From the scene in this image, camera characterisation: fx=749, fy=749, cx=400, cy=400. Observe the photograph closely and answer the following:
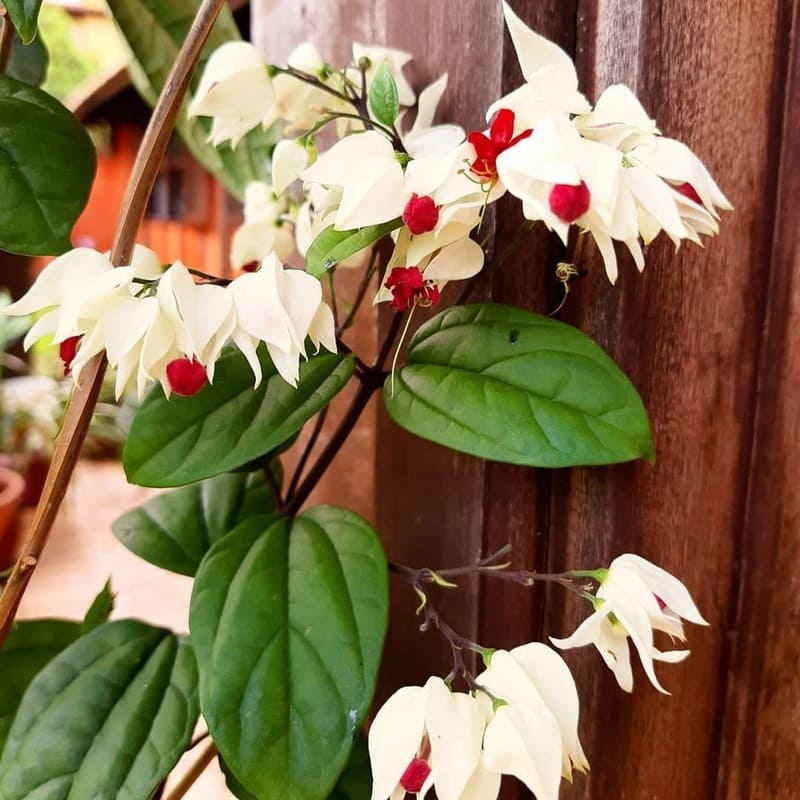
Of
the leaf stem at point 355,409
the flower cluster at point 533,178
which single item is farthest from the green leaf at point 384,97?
the leaf stem at point 355,409

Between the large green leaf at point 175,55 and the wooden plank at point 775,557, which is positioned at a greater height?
the large green leaf at point 175,55

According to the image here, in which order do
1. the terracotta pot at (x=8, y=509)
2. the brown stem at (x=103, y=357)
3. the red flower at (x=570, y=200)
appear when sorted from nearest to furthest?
the red flower at (x=570, y=200)
the brown stem at (x=103, y=357)
the terracotta pot at (x=8, y=509)

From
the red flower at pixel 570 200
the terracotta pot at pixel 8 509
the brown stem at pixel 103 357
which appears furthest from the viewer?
the terracotta pot at pixel 8 509

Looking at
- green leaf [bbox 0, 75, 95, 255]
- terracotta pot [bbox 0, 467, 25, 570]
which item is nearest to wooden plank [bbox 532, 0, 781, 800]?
green leaf [bbox 0, 75, 95, 255]

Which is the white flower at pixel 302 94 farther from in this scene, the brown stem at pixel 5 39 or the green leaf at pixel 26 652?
the green leaf at pixel 26 652

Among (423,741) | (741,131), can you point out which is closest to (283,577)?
(423,741)

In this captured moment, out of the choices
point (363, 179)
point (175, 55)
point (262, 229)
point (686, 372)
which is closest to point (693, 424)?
point (686, 372)

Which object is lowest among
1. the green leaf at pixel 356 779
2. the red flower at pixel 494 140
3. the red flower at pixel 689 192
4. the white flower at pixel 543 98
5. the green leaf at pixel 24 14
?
the green leaf at pixel 356 779
